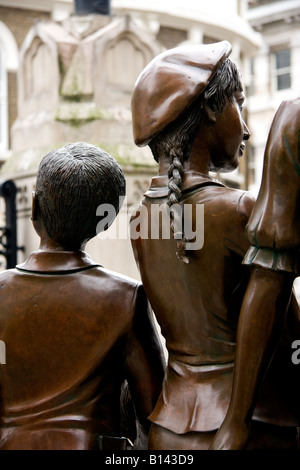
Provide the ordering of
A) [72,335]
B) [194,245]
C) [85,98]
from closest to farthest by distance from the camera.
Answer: [194,245] → [72,335] → [85,98]

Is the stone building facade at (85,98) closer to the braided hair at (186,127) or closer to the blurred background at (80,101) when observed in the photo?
the blurred background at (80,101)

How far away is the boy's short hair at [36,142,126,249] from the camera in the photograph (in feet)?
7.19

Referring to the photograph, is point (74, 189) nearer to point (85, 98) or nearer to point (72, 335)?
point (72, 335)

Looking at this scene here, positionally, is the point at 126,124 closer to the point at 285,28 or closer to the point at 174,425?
the point at 174,425

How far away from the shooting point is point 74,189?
219 cm

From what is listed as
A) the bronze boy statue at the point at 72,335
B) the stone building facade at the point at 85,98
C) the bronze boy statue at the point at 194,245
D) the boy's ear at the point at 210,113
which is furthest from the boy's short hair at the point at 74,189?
the stone building facade at the point at 85,98

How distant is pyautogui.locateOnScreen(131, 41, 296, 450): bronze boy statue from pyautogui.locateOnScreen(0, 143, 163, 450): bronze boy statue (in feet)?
0.35

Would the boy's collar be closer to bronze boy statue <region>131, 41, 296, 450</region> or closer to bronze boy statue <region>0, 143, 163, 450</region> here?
bronze boy statue <region>0, 143, 163, 450</region>

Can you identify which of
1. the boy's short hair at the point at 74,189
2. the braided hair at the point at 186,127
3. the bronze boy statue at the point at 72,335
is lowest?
the bronze boy statue at the point at 72,335

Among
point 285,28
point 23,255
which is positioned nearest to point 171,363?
point 23,255

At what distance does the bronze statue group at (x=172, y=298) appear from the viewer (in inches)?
74.6

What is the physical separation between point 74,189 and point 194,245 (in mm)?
370

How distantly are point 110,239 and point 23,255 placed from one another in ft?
3.80

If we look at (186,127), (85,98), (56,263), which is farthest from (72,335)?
(85,98)
